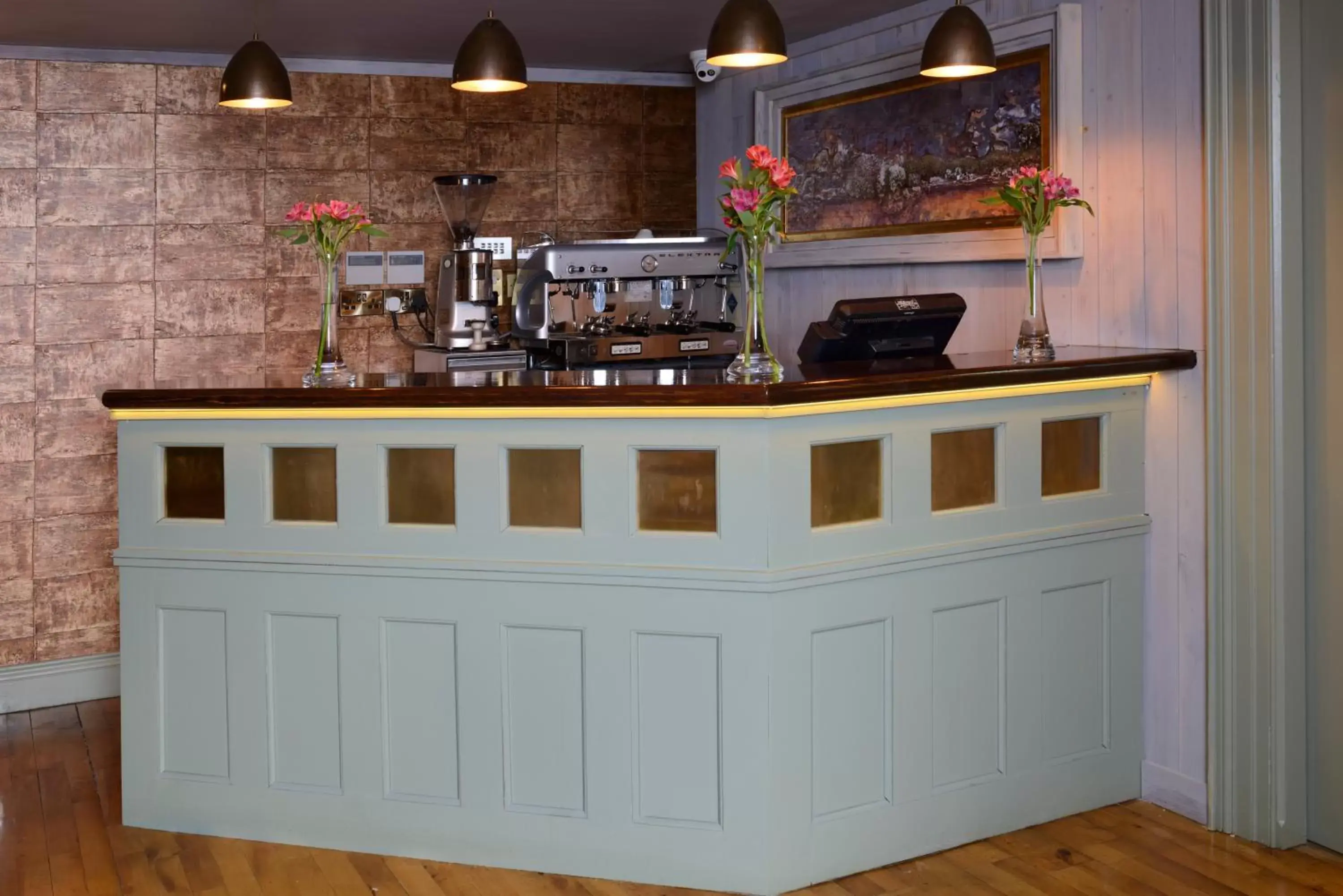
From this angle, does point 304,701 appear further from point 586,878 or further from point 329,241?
point 329,241

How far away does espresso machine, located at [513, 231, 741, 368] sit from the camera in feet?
17.3

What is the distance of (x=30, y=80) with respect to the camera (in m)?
4.84

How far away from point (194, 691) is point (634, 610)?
1.22 metres

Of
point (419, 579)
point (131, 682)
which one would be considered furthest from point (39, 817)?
point (419, 579)

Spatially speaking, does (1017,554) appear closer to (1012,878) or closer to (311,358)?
(1012,878)

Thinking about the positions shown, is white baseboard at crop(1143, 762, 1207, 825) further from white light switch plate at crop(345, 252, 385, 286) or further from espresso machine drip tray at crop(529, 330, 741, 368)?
white light switch plate at crop(345, 252, 385, 286)

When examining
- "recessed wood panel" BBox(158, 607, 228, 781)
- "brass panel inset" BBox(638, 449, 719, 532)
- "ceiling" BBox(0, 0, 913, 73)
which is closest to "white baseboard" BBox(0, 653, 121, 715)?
"recessed wood panel" BBox(158, 607, 228, 781)

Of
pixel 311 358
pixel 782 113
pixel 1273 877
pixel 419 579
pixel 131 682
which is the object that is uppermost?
pixel 782 113

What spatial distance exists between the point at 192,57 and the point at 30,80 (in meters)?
0.56

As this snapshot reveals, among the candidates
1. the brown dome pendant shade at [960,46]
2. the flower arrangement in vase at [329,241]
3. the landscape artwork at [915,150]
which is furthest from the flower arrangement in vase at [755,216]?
the landscape artwork at [915,150]

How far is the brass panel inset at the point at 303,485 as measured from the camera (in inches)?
135

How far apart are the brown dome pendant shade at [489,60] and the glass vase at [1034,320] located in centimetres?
145

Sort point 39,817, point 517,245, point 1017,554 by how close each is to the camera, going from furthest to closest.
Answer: point 517,245 < point 39,817 < point 1017,554

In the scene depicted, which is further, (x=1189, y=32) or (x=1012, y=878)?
(x=1189, y=32)
